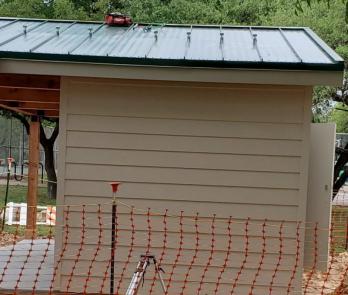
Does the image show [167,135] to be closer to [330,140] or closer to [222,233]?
[222,233]

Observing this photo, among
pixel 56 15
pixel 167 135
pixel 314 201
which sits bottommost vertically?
pixel 314 201

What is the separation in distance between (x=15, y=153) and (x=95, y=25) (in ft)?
68.6

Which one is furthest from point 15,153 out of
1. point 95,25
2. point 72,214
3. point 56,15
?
point 72,214

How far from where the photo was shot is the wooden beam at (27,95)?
788 cm

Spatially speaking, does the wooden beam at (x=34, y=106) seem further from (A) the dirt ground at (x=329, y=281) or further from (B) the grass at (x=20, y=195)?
(B) the grass at (x=20, y=195)

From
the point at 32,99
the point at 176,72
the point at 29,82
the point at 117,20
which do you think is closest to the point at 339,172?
the point at 117,20

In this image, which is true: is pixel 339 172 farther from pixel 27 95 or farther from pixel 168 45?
pixel 168 45

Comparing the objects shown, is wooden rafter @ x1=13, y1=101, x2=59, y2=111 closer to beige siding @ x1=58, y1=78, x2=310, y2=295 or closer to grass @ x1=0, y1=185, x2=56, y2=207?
beige siding @ x1=58, y1=78, x2=310, y2=295

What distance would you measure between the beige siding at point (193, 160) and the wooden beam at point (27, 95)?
1957 mm

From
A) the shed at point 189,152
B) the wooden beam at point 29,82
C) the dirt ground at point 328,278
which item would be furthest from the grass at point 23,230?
the shed at point 189,152

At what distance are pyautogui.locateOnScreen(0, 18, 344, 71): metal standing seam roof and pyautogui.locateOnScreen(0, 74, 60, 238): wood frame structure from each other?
0.49 metres

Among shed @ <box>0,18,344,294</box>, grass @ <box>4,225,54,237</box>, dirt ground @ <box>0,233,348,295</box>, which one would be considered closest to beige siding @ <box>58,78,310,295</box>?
shed @ <box>0,18,344,294</box>

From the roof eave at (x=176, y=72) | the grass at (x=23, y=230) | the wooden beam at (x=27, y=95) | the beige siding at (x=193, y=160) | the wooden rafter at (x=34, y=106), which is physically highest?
the wooden rafter at (x=34, y=106)

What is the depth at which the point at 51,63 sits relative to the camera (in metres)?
5.64
